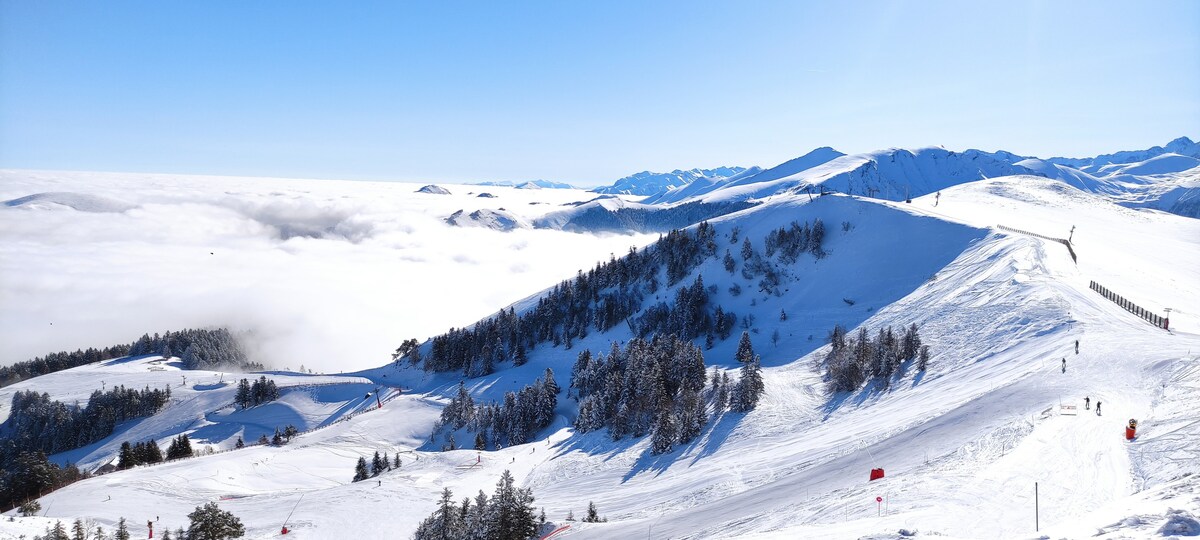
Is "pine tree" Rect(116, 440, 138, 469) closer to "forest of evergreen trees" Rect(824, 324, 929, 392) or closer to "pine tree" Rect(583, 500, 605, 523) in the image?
"pine tree" Rect(583, 500, 605, 523)

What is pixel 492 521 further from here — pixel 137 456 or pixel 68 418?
pixel 68 418

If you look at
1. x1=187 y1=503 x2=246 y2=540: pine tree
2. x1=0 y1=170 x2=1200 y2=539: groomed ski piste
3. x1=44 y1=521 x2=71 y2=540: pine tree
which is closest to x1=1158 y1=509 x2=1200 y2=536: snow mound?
x1=0 y1=170 x2=1200 y2=539: groomed ski piste

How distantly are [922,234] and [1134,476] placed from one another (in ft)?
260

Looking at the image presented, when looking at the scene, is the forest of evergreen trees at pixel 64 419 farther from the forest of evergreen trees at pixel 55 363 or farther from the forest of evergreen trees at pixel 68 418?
the forest of evergreen trees at pixel 55 363

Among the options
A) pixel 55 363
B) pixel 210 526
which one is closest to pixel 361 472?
pixel 210 526

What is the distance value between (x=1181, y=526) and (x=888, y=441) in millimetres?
20874

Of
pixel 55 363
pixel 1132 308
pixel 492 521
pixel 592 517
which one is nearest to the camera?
pixel 492 521

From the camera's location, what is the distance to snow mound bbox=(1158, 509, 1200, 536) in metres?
13.4

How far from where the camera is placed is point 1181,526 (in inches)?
535

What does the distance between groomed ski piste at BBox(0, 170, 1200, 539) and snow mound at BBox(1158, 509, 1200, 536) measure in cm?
11

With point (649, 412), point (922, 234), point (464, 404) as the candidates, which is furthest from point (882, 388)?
point (464, 404)

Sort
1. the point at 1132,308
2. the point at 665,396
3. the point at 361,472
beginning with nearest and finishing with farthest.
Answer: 1. the point at 1132,308
2. the point at 665,396
3. the point at 361,472

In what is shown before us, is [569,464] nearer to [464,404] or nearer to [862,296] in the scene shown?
[464,404]

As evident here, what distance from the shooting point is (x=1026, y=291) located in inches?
2146
